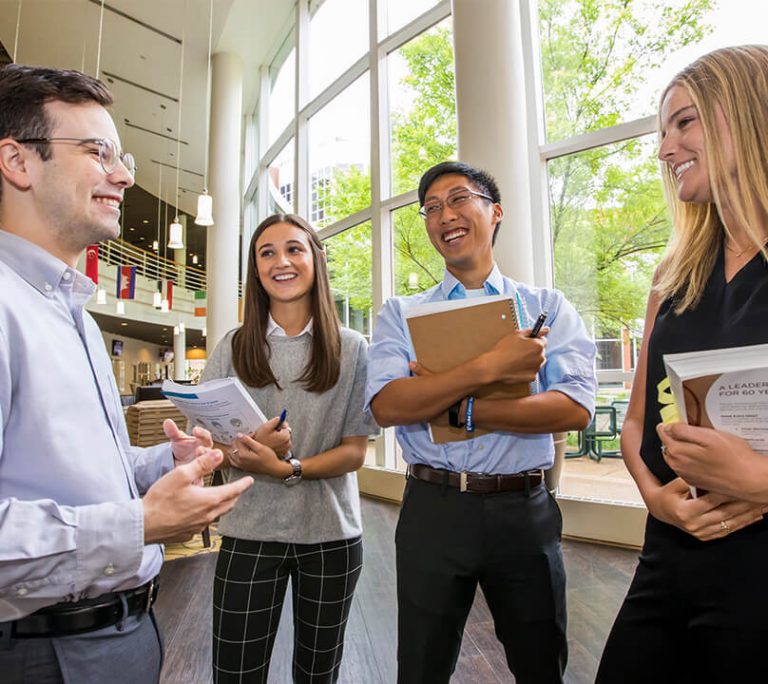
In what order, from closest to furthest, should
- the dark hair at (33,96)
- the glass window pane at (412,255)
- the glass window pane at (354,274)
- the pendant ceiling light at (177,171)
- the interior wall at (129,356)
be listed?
the dark hair at (33,96)
the glass window pane at (412,255)
the glass window pane at (354,274)
the pendant ceiling light at (177,171)
the interior wall at (129,356)

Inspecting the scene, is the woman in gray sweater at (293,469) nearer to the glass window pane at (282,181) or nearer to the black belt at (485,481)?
the black belt at (485,481)

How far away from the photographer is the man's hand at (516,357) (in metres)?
1.26

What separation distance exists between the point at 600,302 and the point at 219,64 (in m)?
8.00

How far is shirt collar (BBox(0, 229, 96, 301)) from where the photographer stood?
0.91 m

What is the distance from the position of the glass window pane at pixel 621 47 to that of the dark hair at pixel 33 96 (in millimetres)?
3968

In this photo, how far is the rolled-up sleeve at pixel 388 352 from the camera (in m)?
1.49

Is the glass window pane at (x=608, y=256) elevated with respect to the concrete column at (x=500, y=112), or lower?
lower

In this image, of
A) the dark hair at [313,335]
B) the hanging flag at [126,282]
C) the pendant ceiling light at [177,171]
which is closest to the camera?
the dark hair at [313,335]

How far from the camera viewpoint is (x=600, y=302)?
13.4 ft

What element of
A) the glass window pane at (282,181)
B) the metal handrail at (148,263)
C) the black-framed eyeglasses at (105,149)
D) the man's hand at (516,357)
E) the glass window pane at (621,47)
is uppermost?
the metal handrail at (148,263)

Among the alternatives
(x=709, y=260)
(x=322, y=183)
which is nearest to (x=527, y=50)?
(x=322, y=183)

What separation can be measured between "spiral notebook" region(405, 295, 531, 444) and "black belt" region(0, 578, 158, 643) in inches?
32.4

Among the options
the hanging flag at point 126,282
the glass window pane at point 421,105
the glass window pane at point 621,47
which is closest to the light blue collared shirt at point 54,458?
the glass window pane at point 621,47

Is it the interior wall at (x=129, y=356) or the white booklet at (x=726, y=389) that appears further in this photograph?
the interior wall at (x=129, y=356)
